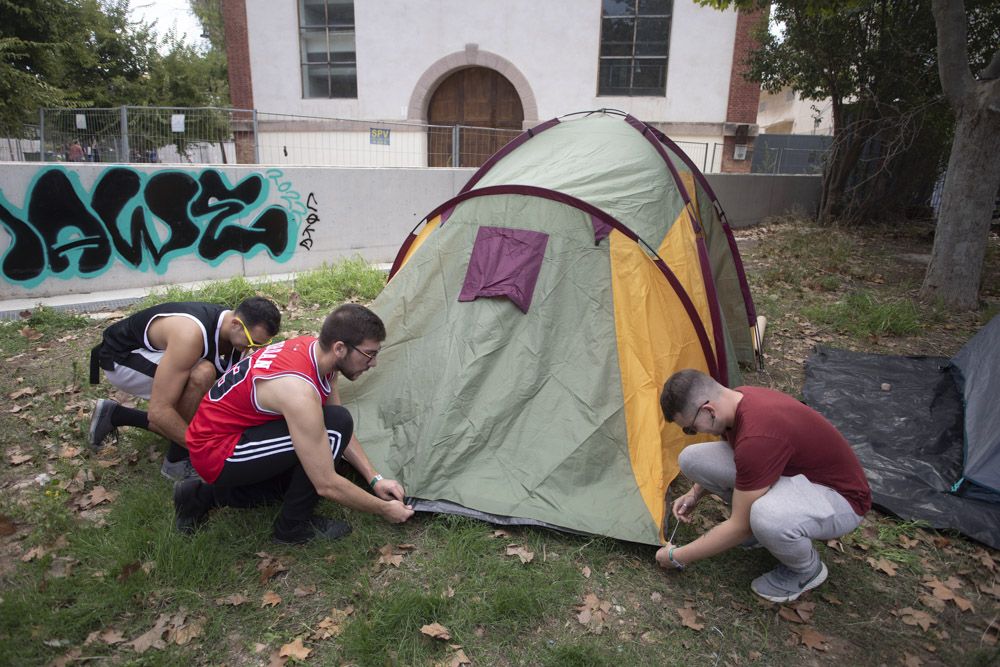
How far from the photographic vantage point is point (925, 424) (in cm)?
400

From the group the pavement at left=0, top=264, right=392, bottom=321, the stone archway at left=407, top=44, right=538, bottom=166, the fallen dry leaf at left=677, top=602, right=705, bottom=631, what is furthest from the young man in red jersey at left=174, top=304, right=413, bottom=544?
the stone archway at left=407, top=44, right=538, bottom=166

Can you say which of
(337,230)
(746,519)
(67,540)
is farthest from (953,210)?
(67,540)

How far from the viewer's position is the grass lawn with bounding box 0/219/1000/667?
2277 mm

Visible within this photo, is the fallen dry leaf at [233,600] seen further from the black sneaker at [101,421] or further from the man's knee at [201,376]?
the black sneaker at [101,421]

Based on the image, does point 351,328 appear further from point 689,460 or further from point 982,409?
point 982,409

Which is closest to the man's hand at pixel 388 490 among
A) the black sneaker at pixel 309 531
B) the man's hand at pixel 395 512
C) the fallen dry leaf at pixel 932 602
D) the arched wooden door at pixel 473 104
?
the man's hand at pixel 395 512

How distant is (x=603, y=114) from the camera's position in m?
4.71

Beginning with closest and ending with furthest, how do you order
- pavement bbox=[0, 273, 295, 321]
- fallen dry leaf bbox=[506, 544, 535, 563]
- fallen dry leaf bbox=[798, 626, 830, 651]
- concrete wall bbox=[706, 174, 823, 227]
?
fallen dry leaf bbox=[798, 626, 830, 651] < fallen dry leaf bbox=[506, 544, 535, 563] < pavement bbox=[0, 273, 295, 321] < concrete wall bbox=[706, 174, 823, 227]

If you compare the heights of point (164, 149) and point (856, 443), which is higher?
point (164, 149)

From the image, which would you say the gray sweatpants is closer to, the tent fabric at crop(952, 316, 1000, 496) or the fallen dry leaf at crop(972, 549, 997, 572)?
the fallen dry leaf at crop(972, 549, 997, 572)

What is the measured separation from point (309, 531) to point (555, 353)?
60.3 inches

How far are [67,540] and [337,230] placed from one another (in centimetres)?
570

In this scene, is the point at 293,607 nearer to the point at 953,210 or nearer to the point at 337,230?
the point at 337,230

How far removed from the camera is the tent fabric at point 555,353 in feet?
9.76
